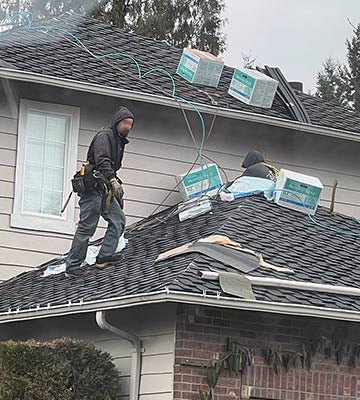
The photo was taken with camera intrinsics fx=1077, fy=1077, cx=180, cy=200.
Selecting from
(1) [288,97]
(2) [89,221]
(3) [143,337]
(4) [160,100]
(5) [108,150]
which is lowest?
(3) [143,337]

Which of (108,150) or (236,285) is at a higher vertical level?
(108,150)

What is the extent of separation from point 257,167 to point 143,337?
146 inches

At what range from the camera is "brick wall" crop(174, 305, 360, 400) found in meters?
9.55

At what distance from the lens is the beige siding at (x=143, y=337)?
9.66 m

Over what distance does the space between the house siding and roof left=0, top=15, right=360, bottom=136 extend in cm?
24

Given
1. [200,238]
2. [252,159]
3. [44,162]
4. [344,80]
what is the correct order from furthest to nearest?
[344,80]
[44,162]
[252,159]
[200,238]

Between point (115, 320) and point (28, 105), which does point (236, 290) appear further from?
point (28, 105)

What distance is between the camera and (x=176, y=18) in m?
28.7

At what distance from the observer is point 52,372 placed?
946cm

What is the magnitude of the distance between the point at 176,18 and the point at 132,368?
1969 cm

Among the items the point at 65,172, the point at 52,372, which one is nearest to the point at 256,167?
the point at 65,172

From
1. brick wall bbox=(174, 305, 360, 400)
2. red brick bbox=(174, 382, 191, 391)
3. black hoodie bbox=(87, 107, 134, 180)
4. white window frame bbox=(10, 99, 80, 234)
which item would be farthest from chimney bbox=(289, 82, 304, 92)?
red brick bbox=(174, 382, 191, 391)

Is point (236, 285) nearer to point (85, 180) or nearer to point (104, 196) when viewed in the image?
point (104, 196)

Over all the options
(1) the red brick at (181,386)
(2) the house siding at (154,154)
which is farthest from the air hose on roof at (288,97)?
(1) the red brick at (181,386)
